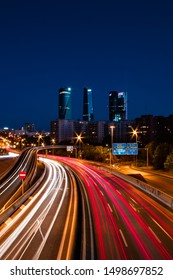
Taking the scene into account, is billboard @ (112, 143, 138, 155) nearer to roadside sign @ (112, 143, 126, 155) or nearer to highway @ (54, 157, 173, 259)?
roadside sign @ (112, 143, 126, 155)

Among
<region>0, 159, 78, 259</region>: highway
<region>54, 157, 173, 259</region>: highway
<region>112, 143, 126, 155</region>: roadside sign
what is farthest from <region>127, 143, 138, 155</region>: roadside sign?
<region>0, 159, 78, 259</region>: highway

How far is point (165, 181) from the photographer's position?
191 ft

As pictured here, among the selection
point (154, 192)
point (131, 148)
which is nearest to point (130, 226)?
point (154, 192)

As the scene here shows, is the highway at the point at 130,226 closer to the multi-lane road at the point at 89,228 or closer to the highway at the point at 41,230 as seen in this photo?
the multi-lane road at the point at 89,228

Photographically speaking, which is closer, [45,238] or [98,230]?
[45,238]

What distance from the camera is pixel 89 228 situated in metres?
24.7

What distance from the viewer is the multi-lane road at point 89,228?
19141 millimetres

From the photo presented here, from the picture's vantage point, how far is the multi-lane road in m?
19.1

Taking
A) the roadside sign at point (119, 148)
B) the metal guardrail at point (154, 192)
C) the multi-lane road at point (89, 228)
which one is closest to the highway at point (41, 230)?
the multi-lane road at point (89, 228)

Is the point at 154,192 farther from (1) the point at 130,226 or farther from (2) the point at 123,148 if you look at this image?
(2) the point at 123,148
